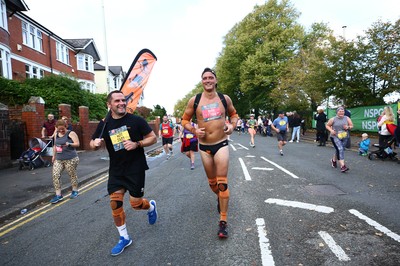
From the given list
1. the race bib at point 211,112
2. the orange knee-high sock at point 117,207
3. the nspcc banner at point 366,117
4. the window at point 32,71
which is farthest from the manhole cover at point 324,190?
the window at point 32,71

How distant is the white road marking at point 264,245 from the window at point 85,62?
32.6 meters

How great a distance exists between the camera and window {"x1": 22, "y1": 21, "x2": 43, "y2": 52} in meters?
22.1

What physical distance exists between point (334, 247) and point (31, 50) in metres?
26.5

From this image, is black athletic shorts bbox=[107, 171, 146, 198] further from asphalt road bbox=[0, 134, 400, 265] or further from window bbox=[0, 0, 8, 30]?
window bbox=[0, 0, 8, 30]

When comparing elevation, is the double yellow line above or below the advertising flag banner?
below

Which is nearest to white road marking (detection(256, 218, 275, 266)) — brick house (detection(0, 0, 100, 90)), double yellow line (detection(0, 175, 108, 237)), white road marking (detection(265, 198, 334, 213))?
white road marking (detection(265, 198, 334, 213))

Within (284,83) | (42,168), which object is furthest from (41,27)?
(284,83)

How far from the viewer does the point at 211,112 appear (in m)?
3.90

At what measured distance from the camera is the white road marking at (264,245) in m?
2.91

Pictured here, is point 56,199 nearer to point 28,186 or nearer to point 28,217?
point 28,217

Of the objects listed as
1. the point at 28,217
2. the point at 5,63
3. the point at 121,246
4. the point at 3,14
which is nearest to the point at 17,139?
the point at 28,217

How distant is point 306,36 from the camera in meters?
34.0

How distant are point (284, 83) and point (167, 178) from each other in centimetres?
2235

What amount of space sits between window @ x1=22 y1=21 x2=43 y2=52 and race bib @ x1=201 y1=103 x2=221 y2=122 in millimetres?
24065
